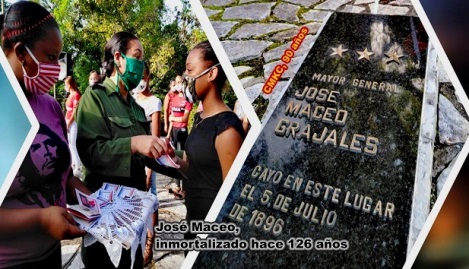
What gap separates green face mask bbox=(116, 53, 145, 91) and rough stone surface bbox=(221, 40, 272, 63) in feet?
1.43

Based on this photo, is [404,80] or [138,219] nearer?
[138,219]

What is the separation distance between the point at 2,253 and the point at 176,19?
134 cm

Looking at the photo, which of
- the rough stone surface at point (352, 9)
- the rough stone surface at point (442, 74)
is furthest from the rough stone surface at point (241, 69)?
the rough stone surface at point (442, 74)

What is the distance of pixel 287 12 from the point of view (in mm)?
2436

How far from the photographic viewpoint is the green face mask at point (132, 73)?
2.04 m

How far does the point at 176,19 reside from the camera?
2107mm

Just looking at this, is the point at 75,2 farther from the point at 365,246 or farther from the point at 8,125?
the point at 365,246

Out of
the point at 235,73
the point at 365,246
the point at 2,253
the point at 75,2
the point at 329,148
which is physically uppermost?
the point at 75,2

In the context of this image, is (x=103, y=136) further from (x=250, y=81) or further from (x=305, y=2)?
(x=305, y=2)

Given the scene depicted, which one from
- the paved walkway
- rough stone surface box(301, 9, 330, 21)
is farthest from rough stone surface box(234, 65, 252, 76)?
the paved walkway

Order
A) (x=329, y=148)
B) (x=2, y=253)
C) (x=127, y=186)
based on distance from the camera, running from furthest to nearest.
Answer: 1. (x=329, y=148)
2. (x=127, y=186)
3. (x=2, y=253)

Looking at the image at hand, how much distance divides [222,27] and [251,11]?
309mm

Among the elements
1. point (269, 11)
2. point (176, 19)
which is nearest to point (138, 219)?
point (176, 19)

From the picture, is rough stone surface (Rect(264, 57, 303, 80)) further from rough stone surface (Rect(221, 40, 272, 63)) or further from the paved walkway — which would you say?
the paved walkway
